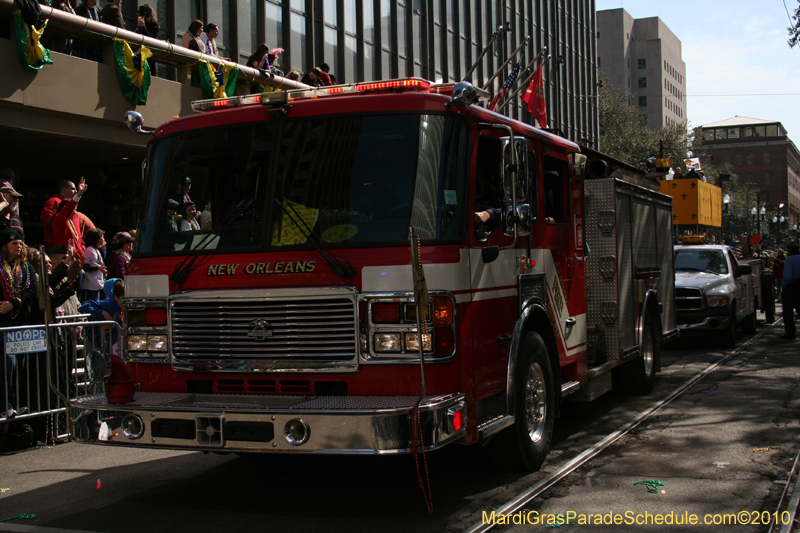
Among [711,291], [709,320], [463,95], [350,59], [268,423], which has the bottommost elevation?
[709,320]

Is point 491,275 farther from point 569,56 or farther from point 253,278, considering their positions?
point 569,56

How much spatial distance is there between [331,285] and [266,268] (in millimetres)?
476

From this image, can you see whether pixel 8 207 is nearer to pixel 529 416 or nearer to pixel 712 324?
pixel 529 416

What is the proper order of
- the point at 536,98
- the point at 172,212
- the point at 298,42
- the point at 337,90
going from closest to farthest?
1. the point at 337,90
2. the point at 172,212
3. the point at 536,98
4. the point at 298,42

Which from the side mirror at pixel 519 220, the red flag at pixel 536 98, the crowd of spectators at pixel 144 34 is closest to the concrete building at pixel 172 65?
the crowd of spectators at pixel 144 34

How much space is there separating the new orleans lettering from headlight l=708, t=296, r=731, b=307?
34.9 ft

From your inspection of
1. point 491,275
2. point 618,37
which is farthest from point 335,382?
point 618,37

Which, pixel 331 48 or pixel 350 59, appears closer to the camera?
pixel 331 48

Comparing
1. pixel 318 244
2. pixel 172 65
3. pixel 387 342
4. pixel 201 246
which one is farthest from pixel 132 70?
pixel 387 342

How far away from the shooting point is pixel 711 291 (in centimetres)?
1404

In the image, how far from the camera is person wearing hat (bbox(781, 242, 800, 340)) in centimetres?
1536

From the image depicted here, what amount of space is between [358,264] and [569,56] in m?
43.2

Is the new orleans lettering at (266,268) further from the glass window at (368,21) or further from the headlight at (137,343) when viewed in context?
the glass window at (368,21)

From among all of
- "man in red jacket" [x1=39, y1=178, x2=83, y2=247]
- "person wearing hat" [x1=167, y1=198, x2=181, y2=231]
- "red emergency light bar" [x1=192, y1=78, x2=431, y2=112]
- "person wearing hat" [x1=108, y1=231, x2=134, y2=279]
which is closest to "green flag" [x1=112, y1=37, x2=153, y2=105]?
"man in red jacket" [x1=39, y1=178, x2=83, y2=247]
